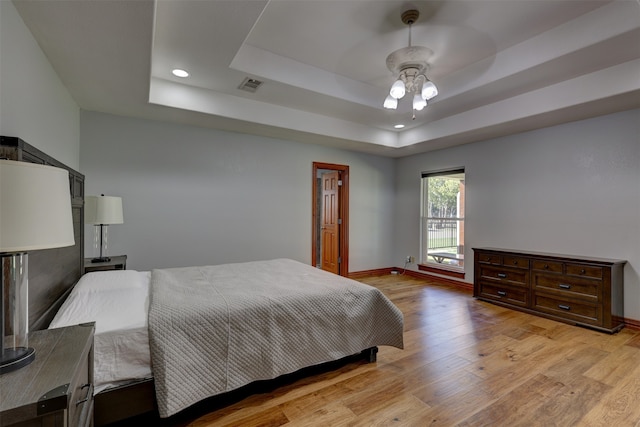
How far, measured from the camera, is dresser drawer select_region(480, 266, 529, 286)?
3732 mm

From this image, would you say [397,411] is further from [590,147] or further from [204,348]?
[590,147]

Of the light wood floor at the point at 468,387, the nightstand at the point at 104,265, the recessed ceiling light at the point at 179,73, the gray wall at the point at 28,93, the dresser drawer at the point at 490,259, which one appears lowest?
the light wood floor at the point at 468,387

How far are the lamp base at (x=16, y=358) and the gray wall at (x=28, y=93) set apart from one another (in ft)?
3.80

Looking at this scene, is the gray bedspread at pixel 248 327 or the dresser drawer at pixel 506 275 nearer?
the gray bedspread at pixel 248 327

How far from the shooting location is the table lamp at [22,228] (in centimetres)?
86

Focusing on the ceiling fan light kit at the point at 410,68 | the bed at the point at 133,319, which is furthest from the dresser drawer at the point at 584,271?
the ceiling fan light kit at the point at 410,68

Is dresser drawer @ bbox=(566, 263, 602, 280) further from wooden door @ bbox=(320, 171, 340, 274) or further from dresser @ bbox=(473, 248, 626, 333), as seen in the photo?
wooden door @ bbox=(320, 171, 340, 274)

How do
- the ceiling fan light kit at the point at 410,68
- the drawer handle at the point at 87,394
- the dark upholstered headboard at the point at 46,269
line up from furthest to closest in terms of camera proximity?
1. the ceiling fan light kit at the point at 410,68
2. the dark upholstered headboard at the point at 46,269
3. the drawer handle at the point at 87,394

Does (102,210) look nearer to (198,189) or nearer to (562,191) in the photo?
(198,189)

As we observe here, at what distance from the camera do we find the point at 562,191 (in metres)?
3.74

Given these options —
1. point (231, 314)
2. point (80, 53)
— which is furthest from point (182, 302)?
point (80, 53)

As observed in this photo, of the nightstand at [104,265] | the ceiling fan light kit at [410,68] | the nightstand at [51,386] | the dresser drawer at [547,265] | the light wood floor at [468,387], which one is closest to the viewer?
the nightstand at [51,386]

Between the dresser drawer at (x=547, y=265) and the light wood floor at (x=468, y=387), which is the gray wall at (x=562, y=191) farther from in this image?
the light wood floor at (x=468, y=387)

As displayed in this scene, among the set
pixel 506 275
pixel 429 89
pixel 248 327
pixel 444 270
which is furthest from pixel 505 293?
pixel 248 327
